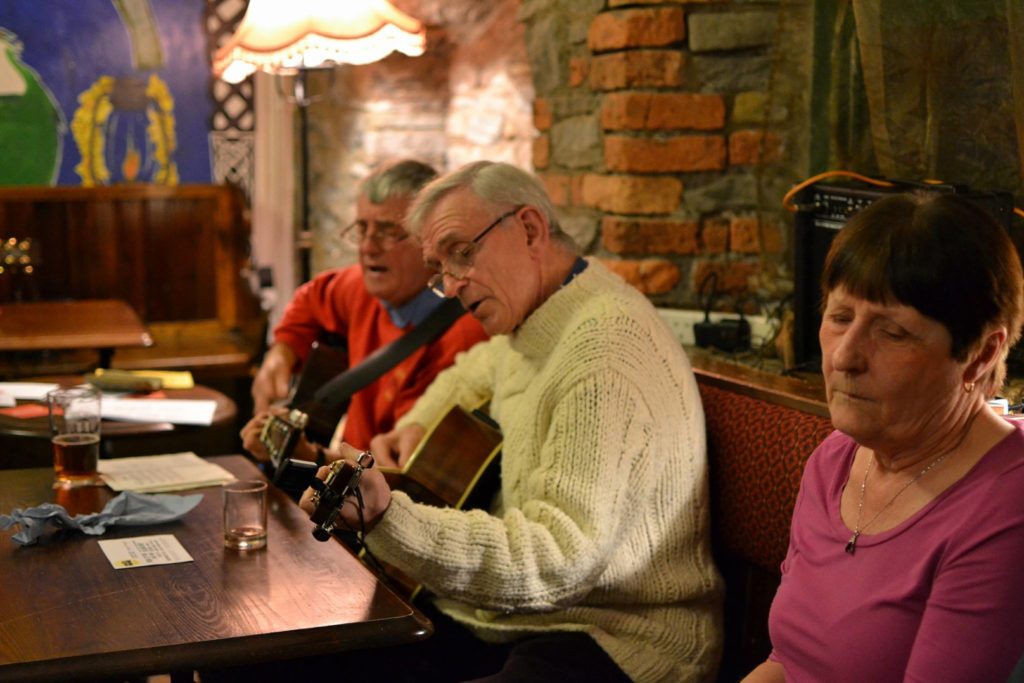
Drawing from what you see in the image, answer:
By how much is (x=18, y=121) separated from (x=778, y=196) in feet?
11.5

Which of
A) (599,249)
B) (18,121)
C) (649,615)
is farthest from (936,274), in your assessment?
(18,121)

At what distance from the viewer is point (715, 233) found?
124 inches

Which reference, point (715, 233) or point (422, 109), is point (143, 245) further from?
point (715, 233)

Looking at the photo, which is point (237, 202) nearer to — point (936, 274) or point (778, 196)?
point (778, 196)

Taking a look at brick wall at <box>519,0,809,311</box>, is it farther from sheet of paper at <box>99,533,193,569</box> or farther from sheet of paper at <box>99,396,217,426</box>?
sheet of paper at <box>99,533,193,569</box>

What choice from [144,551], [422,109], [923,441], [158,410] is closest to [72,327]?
[158,410]

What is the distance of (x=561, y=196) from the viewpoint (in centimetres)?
344

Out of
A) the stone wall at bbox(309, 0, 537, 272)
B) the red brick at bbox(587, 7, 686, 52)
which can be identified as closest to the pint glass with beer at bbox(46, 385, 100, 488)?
the red brick at bbox(587, 7, 686, 52)

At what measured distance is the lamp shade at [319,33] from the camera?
3312mm

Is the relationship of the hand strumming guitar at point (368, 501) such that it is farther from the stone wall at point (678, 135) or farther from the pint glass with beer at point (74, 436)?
the stone wall at point (678, 135)

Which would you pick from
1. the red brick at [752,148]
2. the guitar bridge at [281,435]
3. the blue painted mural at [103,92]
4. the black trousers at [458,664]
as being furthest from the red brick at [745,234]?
the blue painted mural at [103,92]

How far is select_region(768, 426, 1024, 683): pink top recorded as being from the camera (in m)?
1.35

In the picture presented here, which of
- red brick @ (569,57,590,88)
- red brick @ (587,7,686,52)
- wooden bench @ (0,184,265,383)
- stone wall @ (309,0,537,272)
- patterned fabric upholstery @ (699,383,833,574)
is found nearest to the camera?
patterned fabric upholstery @ (699,383,833,574)

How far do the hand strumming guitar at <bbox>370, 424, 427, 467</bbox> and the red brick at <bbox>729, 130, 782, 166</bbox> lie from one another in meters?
1.05
